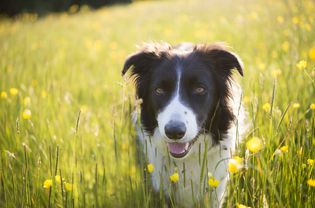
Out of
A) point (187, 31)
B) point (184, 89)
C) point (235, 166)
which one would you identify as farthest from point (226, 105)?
point (187, 31)

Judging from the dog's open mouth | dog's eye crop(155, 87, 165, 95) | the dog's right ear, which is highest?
the dog's right ear

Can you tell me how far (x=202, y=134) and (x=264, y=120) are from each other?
0.51 metres

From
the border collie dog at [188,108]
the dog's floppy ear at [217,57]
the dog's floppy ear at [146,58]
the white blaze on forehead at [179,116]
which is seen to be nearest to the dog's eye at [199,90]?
the border collie dog at [188,108]

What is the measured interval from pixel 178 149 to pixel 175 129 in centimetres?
31

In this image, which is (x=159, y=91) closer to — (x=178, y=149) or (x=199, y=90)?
(x=199, y=90)

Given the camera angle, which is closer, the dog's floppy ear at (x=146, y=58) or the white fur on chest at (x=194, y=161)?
the white fur on chest at (x=194, y=161)

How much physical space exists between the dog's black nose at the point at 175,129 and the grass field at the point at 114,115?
333 mm

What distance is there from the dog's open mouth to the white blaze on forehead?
0.12m

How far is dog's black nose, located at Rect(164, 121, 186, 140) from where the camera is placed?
2.50 metres

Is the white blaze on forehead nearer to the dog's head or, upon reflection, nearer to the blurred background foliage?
the dog's head

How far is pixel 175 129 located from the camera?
2.50 m

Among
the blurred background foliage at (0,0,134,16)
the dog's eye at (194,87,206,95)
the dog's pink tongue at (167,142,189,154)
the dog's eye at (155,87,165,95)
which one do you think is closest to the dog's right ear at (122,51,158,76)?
the dog's eye at (155,87,165,95)

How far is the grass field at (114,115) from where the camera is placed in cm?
235

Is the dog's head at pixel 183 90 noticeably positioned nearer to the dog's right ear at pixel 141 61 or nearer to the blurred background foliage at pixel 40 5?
the dog's right ear at pixel 141 61
